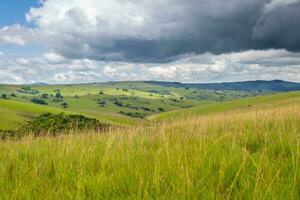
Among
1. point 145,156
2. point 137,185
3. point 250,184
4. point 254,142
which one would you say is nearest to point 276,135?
point 254,142

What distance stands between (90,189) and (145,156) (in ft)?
5.53

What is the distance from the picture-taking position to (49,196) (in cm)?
440

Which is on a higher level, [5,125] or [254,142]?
[254,142]

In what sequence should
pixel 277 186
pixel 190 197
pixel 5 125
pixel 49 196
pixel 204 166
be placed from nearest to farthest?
pixel 190 197
pixel 277 186
pixel 49 196
pixel 204 166
pixel 5 125

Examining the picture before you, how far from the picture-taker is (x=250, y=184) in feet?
14.2

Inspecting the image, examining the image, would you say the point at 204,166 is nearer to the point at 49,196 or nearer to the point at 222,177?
the point at 222,177

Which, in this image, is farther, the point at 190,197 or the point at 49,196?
the point at 49,196

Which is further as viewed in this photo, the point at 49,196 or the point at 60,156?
the point at 60,156

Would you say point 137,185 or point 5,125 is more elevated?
point 137,185

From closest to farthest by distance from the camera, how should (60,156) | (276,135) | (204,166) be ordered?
1. (204,166)
2. (60,156)
3. (276,135)

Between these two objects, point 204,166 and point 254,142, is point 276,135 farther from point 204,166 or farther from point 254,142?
point 204,166

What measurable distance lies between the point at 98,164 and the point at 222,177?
2298 millimetres

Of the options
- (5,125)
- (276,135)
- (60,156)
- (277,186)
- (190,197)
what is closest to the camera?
(190,197)

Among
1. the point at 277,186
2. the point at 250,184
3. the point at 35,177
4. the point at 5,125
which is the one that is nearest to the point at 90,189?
the point at 35,177
